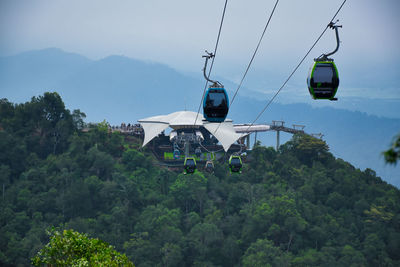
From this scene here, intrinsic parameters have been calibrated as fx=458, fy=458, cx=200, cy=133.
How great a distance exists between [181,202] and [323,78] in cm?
3564

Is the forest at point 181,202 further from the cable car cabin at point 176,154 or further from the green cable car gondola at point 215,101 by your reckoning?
the green cable car gondola at point 215,101

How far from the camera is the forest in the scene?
4306 cm

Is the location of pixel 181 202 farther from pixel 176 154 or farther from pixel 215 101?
pixel 215 101

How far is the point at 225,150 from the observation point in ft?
167

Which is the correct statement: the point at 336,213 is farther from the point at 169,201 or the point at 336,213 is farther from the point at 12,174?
the point at 12,174

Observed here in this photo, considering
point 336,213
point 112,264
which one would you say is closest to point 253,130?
point 336,213

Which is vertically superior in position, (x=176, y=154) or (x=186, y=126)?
(x=186, y=126)

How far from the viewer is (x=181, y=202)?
49.5 m

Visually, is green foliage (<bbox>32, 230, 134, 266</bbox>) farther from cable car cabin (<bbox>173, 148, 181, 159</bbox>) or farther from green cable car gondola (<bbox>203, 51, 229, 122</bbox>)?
cable car cabin (<bbox>173, 148, 181, 159</bbox>)

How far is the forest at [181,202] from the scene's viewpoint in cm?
4306

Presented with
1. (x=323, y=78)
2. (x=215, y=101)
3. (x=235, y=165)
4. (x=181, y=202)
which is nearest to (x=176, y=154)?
(x=181, y=202)

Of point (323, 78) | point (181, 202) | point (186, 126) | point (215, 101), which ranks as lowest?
point (181, 202)

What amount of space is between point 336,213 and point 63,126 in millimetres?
32051

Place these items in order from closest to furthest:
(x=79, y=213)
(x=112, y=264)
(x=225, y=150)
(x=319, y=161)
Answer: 1. (x=112, y=264)
2. (x=79, y=213)
3. (x=225, y=150)
4. (x=319, y=161)
